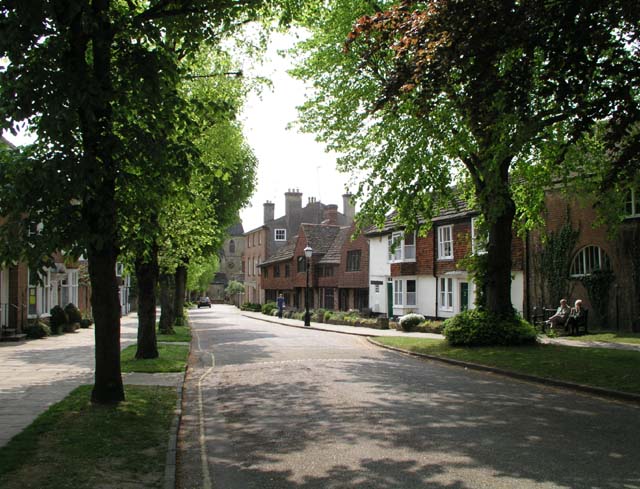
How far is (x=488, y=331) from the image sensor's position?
19438mm

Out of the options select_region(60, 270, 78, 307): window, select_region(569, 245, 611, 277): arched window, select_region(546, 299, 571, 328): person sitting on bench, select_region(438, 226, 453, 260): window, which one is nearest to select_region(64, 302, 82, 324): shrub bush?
select_region(60, 270, 78, 307): window

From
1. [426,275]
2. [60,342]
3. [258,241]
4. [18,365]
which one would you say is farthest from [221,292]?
[18,365]

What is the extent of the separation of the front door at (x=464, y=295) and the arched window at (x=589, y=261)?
24.3ft

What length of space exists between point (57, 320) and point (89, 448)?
23.3 m

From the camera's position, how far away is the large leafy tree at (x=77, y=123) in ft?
26.7

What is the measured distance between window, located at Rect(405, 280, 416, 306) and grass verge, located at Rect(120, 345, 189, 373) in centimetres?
2136

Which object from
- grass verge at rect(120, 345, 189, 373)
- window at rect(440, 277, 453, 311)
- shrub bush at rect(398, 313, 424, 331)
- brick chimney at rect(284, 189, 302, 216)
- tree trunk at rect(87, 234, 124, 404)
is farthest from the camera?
brick chimney at rect(284, 189, 302, 216)

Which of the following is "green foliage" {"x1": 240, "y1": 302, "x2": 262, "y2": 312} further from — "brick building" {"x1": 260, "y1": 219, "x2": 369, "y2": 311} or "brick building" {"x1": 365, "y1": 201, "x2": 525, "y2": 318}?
"brick building" {"x1": 365, "y1": 201, "x2": 525, "y2": 318}

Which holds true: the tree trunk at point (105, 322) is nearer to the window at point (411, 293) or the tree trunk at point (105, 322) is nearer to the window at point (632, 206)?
the window at point (632, 206)

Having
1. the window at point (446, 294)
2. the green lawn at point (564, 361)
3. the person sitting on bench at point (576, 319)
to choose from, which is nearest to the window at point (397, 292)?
the window at point (446, 294)

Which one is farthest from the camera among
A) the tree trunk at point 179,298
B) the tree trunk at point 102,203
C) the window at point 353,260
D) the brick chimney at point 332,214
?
the brick chimney at point 332,214

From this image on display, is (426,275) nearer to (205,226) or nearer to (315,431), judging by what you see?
(205,226)

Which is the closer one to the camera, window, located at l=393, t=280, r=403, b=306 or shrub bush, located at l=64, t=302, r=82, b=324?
shrub bush, located at l=64, t=302, r=82, b=324

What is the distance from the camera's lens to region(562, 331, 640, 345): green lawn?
21127mm
